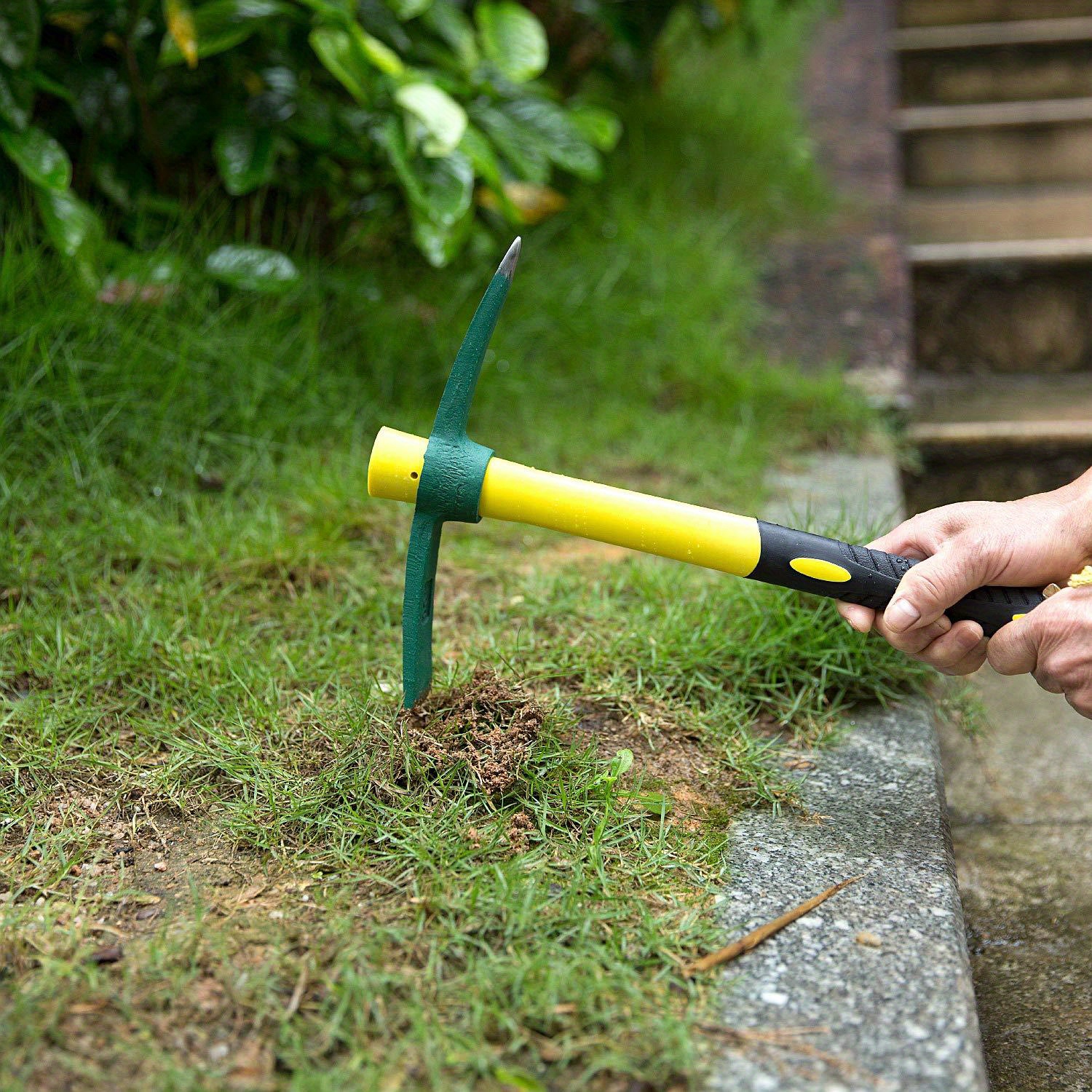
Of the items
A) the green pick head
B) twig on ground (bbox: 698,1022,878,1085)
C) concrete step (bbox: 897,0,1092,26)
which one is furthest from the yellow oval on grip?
concrete step (bbox: 897,0,1092,26)

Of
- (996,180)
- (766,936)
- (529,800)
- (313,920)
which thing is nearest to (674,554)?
(529,800)

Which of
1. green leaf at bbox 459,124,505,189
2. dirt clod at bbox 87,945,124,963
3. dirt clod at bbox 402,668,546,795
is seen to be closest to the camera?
dirt clod at bbox 87,945,124,963

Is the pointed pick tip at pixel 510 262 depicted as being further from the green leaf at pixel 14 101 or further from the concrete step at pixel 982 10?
the concrete step at pixel 982 10

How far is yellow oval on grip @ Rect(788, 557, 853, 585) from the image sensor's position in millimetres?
1249

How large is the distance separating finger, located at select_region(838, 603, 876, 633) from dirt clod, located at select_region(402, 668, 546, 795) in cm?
37

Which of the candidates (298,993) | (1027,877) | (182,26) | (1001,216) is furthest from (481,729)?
(1001,216)

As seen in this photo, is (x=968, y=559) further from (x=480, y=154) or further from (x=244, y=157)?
(x=244, y=157)

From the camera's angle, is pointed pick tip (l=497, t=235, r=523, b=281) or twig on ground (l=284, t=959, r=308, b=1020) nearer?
twig on ground (l=284, t=959, r=308, b=1020)

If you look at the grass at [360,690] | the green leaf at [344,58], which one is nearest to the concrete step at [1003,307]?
the grass at [360,690]

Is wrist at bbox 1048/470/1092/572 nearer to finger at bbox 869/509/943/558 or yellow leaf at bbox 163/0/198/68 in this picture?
finger at bbox 869/509/943/558

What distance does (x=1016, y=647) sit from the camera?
1.25 metres

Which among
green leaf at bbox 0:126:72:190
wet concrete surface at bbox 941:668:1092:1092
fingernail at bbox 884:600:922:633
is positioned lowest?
wet concrete surface at bbox 941:668:1092:1092

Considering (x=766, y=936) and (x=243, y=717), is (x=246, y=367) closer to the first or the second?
(x=243, y=717)

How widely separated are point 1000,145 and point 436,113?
204 cm
